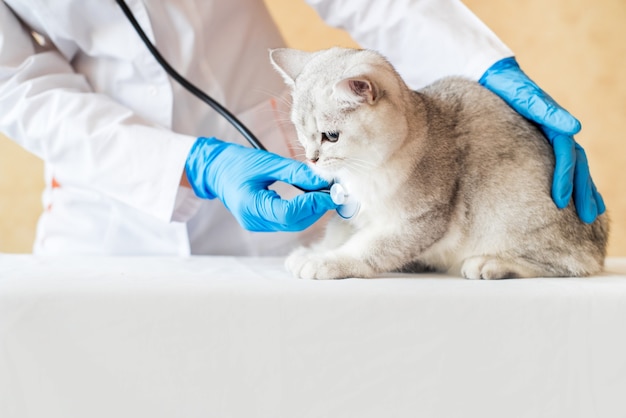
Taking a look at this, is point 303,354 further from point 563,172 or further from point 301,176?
point 563,172

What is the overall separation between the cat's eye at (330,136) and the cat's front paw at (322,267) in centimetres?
16

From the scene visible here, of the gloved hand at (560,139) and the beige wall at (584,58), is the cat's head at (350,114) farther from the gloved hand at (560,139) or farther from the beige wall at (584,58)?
the beige wall at (584,58)

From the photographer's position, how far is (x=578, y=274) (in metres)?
0.95

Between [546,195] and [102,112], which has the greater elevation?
[546,195]

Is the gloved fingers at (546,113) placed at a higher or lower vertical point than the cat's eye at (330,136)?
higher

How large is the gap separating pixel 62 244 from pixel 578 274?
36.4 inches

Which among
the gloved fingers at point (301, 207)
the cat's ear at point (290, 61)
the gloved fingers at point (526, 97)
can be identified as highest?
the gloved fingers at point (526, 97)

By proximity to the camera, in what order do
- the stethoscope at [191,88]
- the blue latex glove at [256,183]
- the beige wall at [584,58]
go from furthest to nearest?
the beige wall at [584,58] → the stethoscope at [191,88] → the blue latex glove at [256,183]

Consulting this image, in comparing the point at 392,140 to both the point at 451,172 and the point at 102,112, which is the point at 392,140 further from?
the point at 102,112

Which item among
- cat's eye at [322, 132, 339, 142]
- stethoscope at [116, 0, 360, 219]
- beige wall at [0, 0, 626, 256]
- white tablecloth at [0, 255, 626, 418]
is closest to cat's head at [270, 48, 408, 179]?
cat's eye at [322, 132, 339, 142]

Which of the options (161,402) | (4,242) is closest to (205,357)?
(161,402)

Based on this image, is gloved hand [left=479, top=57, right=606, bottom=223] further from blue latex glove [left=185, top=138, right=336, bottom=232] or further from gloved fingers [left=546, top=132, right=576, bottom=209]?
blue latex glove [left=185, top=138, right=336, bottom=232]

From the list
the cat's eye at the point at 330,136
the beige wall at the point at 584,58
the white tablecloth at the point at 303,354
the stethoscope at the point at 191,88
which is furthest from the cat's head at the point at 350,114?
the beige wall at the point at 584,58

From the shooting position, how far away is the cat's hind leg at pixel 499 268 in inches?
36.3
